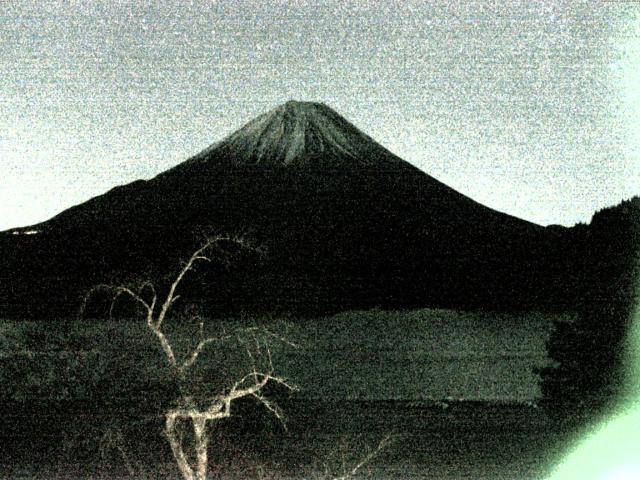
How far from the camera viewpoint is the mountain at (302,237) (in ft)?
142

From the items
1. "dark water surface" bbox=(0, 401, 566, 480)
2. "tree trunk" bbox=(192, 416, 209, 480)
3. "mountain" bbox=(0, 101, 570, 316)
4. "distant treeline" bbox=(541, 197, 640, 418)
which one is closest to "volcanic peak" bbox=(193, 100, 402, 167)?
"mountain" bbox=(0, 101, 570, 316)

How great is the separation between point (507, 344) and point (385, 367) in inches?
211

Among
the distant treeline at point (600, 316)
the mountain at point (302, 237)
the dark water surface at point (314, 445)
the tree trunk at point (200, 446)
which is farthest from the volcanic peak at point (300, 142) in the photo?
the tree trunk at point (200, 446)

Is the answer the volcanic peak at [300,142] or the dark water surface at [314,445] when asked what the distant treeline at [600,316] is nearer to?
the dark water surface at [314,445]

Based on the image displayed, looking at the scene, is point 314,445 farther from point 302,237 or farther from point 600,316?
point 302,237

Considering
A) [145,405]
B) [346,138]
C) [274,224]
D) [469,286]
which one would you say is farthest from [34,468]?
[346,138]

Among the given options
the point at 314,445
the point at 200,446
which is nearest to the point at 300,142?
the point at 314,445

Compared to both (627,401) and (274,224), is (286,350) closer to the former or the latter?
(627,401)

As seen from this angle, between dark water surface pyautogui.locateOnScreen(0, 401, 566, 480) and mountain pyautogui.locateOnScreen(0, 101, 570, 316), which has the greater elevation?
mountain pyautogui.locateOnScreen(0, 101, 570, 316)

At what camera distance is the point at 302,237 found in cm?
5400

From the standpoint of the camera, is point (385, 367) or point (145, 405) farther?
point (385, 367)

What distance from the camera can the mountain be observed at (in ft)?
142

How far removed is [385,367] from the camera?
32.5 meters

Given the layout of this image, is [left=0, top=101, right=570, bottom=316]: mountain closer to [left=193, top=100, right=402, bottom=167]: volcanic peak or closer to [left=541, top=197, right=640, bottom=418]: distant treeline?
[left=193, top=100, right=402, bottom=167]: volcanic peak
